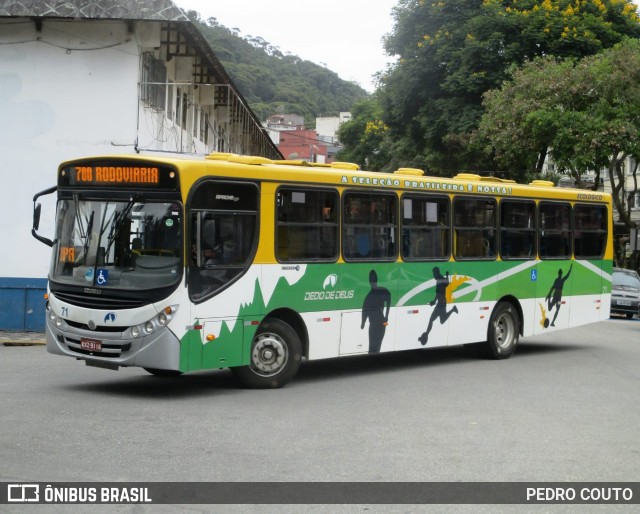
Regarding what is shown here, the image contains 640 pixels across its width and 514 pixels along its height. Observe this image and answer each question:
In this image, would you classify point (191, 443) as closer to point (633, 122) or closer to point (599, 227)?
point (599, 227)

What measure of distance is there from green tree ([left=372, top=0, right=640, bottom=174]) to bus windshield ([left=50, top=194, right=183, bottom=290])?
2617cm

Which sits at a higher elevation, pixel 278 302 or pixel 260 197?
pixel 260 197

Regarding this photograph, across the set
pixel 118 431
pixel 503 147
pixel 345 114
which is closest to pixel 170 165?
pixel 118 431

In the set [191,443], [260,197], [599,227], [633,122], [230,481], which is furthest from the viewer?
[633,122]

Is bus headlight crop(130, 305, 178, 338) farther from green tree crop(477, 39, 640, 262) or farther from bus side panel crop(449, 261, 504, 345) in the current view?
green tree crop(477, 39, 640, 262)

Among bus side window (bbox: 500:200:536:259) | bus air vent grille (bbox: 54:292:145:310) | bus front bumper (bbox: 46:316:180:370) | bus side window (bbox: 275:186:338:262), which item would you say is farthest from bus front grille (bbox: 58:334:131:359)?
bus side window (bbox: 500:200:536:259)

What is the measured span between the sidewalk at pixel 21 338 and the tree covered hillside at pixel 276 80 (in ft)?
206

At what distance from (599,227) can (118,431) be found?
12838 millimetres

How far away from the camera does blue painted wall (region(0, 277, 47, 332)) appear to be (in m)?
20.2

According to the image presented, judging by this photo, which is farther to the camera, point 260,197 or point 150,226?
point 260,197

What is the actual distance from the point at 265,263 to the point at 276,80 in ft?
341

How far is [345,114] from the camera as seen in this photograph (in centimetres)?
13262

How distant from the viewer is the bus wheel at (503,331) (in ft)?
54.7

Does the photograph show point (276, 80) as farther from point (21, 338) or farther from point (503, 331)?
point (503, 331)
